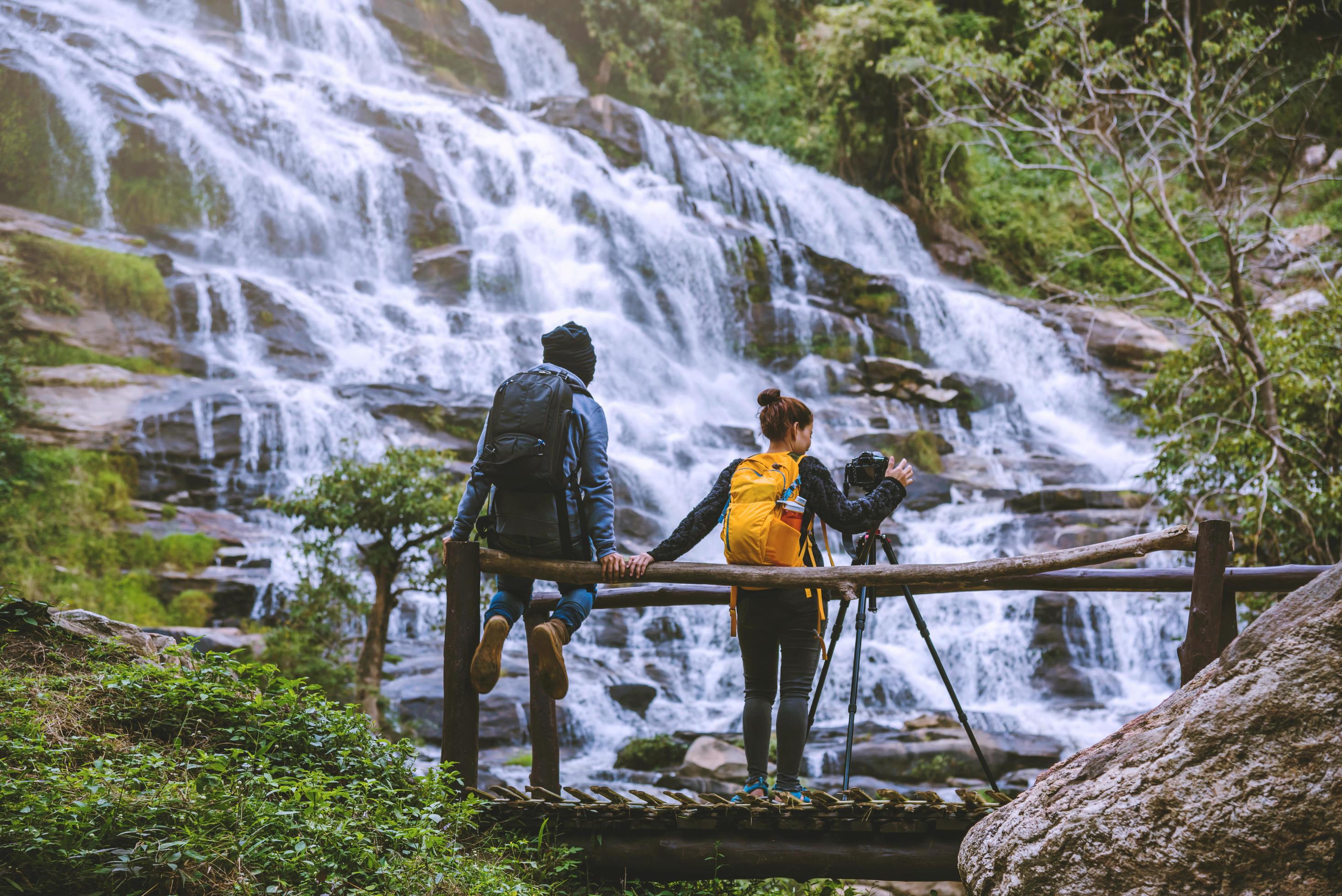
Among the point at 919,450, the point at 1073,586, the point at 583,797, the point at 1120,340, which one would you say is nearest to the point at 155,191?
the point at 919,450

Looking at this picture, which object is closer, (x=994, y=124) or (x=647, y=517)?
(x=994, y=124)

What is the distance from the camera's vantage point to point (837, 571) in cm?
358

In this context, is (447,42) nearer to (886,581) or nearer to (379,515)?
(379,515)

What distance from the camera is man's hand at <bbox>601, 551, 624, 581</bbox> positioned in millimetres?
3580

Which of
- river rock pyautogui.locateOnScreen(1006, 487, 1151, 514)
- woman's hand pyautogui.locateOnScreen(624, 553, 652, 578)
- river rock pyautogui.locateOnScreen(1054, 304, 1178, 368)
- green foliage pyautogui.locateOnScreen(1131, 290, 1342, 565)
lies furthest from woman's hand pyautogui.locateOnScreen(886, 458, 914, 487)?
river rock pyautogui.locateOnScreen(1054, 304, 1178, 368)

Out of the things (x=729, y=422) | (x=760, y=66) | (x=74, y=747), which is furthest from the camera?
(x=760, y=66)

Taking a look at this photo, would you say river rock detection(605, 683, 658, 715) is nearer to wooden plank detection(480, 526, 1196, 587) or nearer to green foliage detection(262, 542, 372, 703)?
green foliage detection(262, 542, 372, 703)

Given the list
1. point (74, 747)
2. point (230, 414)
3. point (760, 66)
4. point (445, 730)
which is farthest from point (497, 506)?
point (760, 66)

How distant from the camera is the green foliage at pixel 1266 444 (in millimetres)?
8430

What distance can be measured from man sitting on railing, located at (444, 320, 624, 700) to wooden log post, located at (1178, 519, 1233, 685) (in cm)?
212

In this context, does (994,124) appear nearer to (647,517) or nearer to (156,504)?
(647,517)

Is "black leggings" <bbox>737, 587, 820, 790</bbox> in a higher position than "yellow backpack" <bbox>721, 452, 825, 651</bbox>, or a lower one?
lower

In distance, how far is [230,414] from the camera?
1186 cm

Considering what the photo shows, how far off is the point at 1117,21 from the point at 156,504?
24.9 m
